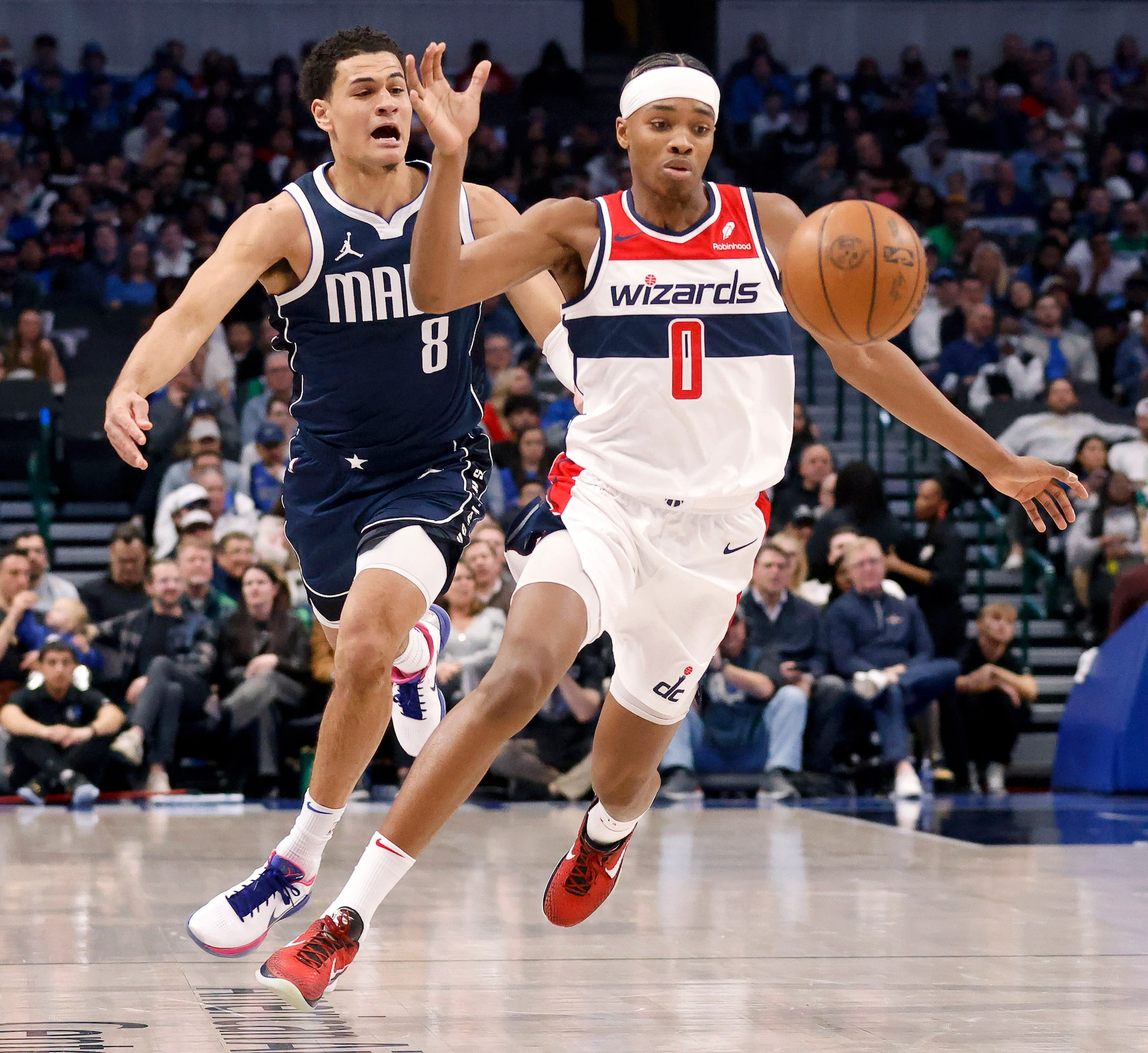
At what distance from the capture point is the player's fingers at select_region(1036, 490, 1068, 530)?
444 centimetres

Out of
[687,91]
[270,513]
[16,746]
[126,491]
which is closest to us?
[687,91]

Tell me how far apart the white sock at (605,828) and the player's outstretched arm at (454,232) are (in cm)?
153

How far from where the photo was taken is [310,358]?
5090 millimetres

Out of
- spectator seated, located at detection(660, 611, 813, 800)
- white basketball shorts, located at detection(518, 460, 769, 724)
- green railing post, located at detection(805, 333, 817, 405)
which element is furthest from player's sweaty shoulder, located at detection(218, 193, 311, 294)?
green railing post, located at detection(805, 333, 817, 405)

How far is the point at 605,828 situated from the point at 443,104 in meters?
2.08

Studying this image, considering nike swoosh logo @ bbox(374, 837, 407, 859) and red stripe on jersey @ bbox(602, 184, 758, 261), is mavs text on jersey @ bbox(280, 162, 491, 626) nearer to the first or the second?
red stripe on jersey @ bbox(602, 184, 758, 261)

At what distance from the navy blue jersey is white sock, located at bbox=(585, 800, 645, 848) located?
3.75 feet

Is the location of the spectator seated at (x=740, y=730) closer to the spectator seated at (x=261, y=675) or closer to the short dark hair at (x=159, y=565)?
the spectator seated at (x=261, y=675)

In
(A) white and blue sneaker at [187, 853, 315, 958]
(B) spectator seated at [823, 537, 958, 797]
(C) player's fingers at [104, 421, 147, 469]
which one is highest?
(C) player's fingers at [104, 421, 147, 469]

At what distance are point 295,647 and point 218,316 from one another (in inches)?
225

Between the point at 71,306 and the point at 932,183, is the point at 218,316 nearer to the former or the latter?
the point at 71,306

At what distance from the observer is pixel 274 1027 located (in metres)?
4.23

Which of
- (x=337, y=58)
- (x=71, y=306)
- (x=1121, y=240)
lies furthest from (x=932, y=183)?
(x=337, y=58)

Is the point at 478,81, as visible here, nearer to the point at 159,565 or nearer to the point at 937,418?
the point at 937,418
